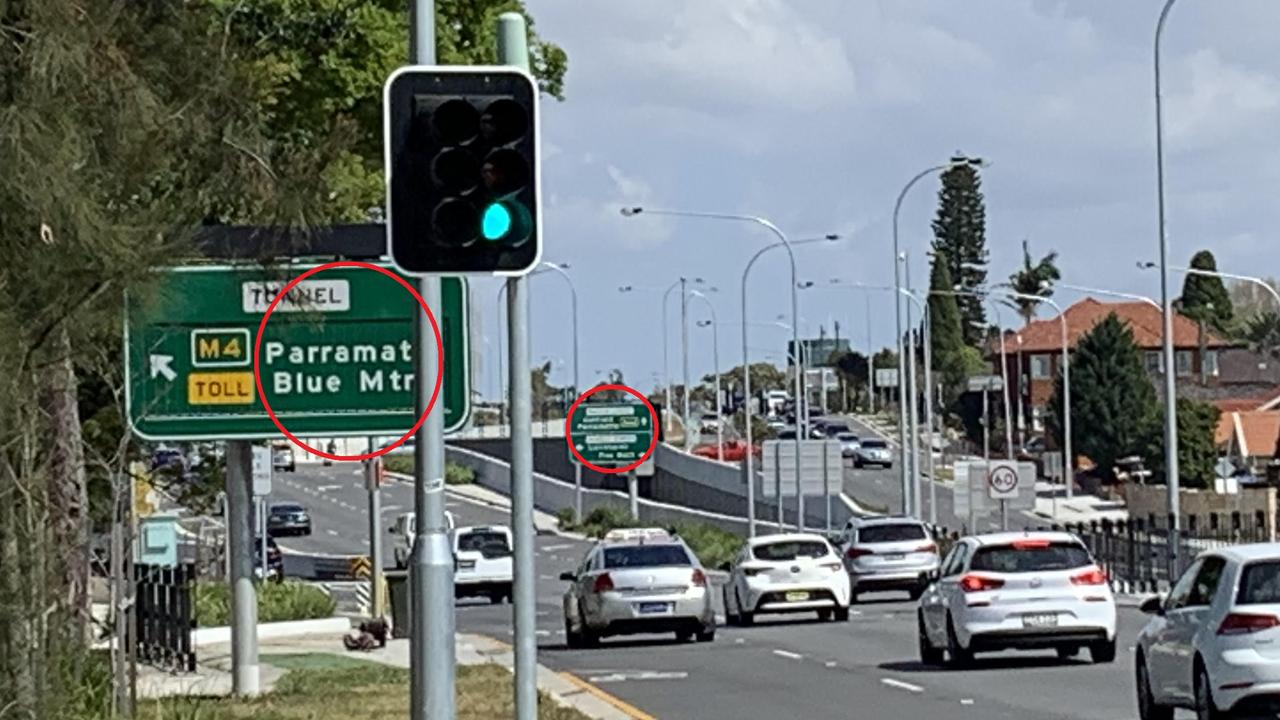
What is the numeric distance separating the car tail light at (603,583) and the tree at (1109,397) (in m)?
83.4

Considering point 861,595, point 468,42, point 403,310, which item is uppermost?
point 468,42

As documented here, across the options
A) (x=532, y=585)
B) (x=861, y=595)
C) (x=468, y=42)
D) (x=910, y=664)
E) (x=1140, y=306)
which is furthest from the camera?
(x=1140, y=306)

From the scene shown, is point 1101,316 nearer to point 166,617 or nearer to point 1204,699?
point 166,617

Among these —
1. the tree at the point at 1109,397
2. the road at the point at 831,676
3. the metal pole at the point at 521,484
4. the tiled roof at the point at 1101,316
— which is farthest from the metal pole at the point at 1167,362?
the tiled roof at the point at 1101,316

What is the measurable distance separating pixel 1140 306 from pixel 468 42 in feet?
410

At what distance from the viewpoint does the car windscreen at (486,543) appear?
189ft

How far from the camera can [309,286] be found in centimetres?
2330

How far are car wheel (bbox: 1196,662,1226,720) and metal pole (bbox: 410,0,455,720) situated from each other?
803 centimetres

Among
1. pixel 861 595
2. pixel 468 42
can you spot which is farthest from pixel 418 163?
pixel 861 595

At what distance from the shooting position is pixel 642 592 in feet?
120

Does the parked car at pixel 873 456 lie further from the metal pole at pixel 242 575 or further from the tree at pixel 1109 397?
the metal pole at pixel 242 575

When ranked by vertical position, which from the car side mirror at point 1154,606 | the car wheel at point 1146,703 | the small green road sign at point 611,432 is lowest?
the car wheel at point 1146,703

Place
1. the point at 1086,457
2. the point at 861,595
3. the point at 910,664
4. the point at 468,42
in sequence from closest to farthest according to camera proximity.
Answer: the point at 910,664
the point at 468,42
the point at 861,595
the point at 1086,457

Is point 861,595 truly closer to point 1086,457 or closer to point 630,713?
point 630,713
